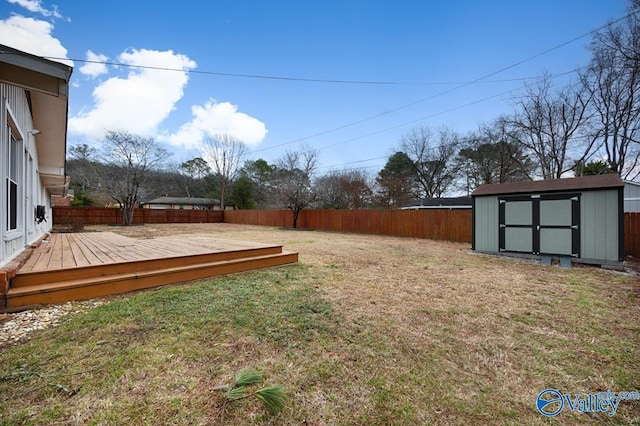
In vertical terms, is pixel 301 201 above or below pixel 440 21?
below

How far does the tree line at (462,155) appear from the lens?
507 inches

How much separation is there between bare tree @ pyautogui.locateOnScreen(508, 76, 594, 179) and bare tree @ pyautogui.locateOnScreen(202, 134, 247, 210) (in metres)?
26.5

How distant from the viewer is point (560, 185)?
21.8 feet

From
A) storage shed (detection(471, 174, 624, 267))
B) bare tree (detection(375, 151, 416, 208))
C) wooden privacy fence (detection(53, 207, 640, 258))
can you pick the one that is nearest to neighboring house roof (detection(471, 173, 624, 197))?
storage shed (detection(471, 174, 624, 267))

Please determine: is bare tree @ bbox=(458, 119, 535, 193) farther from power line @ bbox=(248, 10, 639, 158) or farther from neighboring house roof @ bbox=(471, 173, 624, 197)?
neighboring house roof @ bbox=(471, 173, 624, 197)

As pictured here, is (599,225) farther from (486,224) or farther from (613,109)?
(613,109)

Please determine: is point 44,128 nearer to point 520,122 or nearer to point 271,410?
point 271,410

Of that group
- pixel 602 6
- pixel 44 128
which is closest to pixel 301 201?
pixel 44 128

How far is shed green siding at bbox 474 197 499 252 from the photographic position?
769 centimetres

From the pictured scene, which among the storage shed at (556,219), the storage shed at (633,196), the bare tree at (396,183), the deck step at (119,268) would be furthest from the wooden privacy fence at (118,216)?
the storage shed at (633,196)

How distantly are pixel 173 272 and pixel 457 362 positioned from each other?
3730mm

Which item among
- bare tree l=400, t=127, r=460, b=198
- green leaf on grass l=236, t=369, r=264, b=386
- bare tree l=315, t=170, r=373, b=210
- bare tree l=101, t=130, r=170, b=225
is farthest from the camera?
bare tree l=400, t=127, r=460, b=198

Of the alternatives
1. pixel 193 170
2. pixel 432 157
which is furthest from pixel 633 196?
pixel 193 170

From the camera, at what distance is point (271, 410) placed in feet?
5.09
